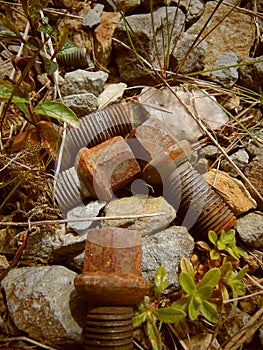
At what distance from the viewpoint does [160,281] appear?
1.45 m

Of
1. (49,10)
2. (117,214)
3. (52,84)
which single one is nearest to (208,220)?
(117,214)

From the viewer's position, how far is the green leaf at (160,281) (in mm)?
1440

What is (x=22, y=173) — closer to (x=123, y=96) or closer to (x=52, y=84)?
(x=52, y=84)

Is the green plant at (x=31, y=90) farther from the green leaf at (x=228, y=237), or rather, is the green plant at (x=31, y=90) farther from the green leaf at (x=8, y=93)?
the green leaf at (x=228, y=237)

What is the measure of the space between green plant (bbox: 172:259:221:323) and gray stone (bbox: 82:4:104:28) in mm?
1494

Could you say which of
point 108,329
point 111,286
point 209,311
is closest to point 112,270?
point 111,286

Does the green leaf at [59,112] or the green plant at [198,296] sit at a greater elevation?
the green leaf at [59,112]

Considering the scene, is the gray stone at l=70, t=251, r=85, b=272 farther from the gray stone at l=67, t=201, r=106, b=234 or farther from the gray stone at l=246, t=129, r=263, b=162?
the gray stone at l=246, t=129, r=263, b=162

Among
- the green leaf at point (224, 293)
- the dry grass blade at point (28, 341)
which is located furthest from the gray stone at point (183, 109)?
the dry grass blade at point (28, 341)

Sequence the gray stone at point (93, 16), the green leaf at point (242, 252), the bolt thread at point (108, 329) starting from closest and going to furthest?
the bolt thread at point (108, 329), the green leaf at point (242, 252), the gray stone at point (93, 16)

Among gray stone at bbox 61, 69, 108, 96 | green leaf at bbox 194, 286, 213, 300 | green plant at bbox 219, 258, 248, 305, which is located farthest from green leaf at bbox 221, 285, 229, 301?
gray stone at bbox 61, 69, 108, 96

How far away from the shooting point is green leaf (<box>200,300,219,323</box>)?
4.58 ft

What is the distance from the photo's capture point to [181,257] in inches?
60.9

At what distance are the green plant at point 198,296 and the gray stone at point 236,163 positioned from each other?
56cm
